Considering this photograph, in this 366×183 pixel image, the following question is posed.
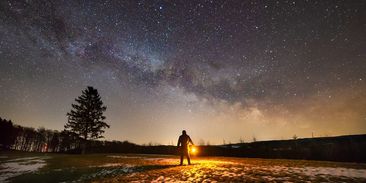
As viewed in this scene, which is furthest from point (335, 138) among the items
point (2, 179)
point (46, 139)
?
point (46, 139)

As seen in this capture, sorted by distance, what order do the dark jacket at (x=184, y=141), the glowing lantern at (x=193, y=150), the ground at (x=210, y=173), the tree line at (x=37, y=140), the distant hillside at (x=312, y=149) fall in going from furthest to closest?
the tree line at (x=37, y=140), the glowing lantern at (x=193, y=150), the distant hillside at (x=312, y=149), the dark jacket at (x=184, y=141), the ground at (x=210, y=173)

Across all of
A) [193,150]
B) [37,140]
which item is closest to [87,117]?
[193,150]

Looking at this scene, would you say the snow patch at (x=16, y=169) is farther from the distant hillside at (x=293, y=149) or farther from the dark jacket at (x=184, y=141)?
the distant hillside at (x=293, y=149)

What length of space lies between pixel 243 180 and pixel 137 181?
4362 millimetres

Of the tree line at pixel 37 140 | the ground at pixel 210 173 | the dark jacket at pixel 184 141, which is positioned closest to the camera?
the ground at pixel 210 173

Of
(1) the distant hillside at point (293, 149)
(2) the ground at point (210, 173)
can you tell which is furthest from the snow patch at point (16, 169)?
(1) the distant hillside at point (293, 149)

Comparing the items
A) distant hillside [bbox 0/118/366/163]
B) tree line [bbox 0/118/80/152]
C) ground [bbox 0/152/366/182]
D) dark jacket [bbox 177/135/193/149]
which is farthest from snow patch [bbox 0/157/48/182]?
tree line [bbox 0/118/80/152]

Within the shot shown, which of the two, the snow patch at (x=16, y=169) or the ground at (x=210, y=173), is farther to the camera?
the snow patch at (x=16, y=169)

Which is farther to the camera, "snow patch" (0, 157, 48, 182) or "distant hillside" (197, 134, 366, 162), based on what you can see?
"distant hillside" (197, 134, 366, 162)

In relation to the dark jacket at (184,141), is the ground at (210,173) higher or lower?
lower

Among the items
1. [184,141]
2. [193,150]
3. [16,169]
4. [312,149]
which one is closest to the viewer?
[184,141]

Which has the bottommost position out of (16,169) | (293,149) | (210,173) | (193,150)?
(16,169)

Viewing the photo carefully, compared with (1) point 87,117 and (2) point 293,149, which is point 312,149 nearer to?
(2) point 293,149

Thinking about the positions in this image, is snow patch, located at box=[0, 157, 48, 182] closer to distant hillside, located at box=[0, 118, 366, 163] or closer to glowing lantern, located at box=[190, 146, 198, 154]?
glowing lantern, located at box=[190, 146, 198, 154]
